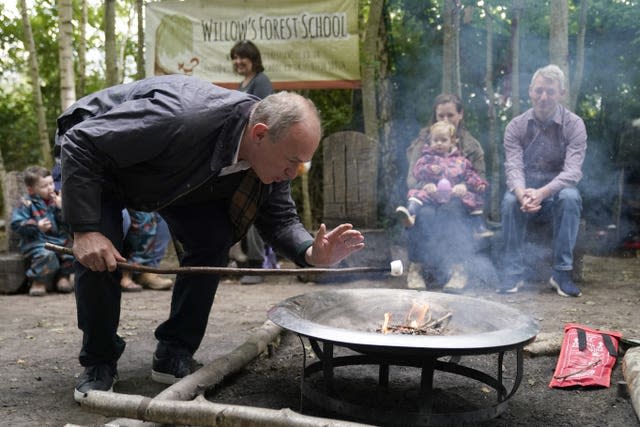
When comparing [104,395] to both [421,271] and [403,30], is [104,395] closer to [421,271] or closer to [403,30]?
[421,271]

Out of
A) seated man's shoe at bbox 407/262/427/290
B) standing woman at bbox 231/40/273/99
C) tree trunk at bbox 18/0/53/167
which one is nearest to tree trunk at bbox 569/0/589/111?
seated man's shoe at bbox 407/262/427/290

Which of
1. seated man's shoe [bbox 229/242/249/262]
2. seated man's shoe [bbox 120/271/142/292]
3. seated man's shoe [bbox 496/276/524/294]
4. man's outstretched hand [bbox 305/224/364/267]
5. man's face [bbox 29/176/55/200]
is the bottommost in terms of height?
seated man's shoe [bbox 120/271/142/292]

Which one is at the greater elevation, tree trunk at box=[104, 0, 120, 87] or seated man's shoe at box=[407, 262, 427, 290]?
tree trunk at box=[104, 0, 120, 87]

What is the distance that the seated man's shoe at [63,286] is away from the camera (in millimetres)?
5425

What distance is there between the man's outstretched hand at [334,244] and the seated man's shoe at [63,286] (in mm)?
3492

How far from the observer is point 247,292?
17.5ft

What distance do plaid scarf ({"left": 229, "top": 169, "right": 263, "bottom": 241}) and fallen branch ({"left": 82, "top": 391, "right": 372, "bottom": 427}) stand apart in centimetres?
88

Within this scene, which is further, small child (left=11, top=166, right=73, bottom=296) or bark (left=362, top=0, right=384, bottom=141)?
bark (left=362, top=0, right=384, bottom=141)

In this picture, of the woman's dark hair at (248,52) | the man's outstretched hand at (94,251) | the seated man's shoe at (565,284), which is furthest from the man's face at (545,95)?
the man's outstretched hand at (94,251)

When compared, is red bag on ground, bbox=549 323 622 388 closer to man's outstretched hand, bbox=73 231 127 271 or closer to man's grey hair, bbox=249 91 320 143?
man's grey hair, bbox=249 91 320 143

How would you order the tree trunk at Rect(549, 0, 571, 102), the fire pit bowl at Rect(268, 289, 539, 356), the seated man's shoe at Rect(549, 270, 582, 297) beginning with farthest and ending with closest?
the tree trunk at Rect(549, 0, 571, 102) → the seated man's shoe at Rect(549, 270, 582, 297) → the fire pit bowl at Rect(268, 289, 539, 356)

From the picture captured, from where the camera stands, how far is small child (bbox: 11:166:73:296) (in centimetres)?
536

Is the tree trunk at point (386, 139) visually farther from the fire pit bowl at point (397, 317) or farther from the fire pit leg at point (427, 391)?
the fire pit leg at point (427, 391)

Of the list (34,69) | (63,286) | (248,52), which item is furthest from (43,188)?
(34,69)
